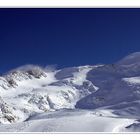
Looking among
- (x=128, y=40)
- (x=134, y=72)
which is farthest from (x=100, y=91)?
(x=128, y=40)

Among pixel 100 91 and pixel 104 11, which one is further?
pixel 100 91

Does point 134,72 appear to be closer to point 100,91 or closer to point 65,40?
point 100,91

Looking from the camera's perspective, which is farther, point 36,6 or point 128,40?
point 128,40
